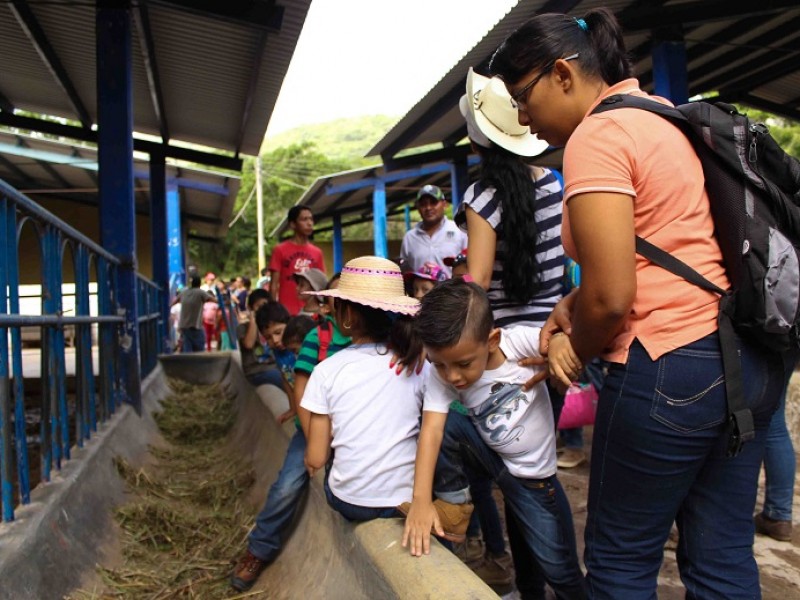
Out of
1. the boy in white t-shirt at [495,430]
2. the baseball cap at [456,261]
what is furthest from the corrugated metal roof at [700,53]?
the boy in white t-shirt at [495,430]

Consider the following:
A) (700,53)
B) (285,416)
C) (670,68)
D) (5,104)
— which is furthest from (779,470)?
(5,104)

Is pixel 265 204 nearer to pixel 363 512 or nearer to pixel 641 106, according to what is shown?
pixel 363 512

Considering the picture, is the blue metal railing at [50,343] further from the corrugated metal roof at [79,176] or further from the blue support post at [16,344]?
the corrugated metal roof at [79,176]

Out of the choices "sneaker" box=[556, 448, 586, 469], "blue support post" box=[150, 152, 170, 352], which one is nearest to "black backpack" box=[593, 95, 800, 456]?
"sneaker" box=[556, 448, 586, 469]

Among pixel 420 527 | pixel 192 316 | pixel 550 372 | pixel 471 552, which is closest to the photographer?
pixel 550 372

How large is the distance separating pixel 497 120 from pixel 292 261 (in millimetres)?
3510

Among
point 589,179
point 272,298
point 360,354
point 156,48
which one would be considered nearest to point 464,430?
point 360,354

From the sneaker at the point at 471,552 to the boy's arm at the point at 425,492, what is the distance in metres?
0.80

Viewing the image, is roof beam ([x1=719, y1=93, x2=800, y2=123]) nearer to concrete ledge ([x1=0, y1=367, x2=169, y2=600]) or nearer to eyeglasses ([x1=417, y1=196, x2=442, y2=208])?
eyeglasses ([x1=417, y1=196, x2=442, y2=208])

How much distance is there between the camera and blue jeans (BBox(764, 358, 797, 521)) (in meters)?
3.12

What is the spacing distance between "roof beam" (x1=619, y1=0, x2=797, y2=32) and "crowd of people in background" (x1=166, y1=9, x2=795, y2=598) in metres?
3.58

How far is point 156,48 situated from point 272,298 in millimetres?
2902

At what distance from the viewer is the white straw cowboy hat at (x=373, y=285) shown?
2484mm

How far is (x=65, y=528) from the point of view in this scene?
278 centimetres
